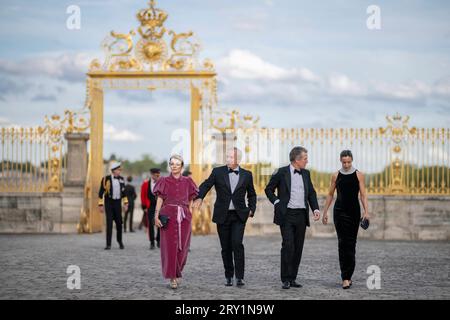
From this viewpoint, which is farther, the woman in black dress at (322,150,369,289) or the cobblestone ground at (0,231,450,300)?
the woman in black dress at (322,150,369,289)

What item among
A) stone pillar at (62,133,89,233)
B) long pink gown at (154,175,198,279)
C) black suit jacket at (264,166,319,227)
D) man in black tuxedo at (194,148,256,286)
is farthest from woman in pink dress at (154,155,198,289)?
stone pillar at (62,133,89,233)

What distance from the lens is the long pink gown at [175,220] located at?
980cm

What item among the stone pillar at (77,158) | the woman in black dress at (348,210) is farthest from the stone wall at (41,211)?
the woman in black dress at (348,210)

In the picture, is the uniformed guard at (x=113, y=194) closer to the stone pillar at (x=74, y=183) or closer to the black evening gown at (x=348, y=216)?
the stone pillar at (x=74, y=183)

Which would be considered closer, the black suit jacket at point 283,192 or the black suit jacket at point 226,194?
the black suit jacket at point 283,192

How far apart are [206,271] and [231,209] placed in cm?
205

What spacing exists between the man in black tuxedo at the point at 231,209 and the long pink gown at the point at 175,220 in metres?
0.21

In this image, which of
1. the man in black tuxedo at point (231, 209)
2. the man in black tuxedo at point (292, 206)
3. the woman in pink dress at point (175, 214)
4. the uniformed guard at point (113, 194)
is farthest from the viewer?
the uniformed guard at point (113, 194)

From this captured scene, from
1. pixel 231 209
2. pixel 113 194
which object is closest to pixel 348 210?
pixel 231 209

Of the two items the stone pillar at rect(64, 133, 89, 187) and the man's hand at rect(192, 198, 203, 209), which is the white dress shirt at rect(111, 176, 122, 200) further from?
the man's hand at rect(192, 198, 203, 209)

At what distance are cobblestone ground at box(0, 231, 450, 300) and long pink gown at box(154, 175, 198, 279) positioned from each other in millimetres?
361

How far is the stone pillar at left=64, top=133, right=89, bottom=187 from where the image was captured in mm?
20859
